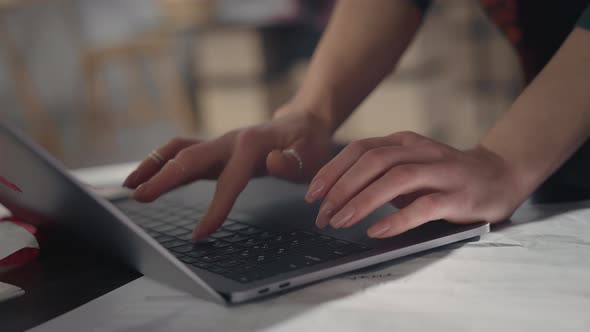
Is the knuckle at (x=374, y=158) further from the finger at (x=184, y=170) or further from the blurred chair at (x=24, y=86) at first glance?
the blurred chair at (x=24, y=86)

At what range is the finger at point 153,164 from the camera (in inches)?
24.7

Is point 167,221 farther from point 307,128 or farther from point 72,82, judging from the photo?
point 72,82

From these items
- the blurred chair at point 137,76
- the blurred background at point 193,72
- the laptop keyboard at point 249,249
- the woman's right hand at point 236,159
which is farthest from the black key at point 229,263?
the blurred chair at point 137,76

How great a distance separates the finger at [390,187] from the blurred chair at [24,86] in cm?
483

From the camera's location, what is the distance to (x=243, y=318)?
0.35 meters

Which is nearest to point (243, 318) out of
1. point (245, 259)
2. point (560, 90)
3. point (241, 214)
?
point (245, 259)

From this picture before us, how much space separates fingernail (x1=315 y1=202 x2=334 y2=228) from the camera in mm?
448

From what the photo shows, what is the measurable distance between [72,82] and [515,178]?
230 inches

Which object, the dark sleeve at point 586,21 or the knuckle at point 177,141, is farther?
the knuckle at point 177,141

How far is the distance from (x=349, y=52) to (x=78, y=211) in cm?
49

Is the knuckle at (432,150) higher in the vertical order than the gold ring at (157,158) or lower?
higher

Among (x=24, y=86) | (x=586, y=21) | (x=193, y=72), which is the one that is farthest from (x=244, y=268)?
(x=24, y=86)

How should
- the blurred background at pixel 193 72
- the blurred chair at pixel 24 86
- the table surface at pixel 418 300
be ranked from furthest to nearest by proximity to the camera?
the blurred chair at pixel 24 86, the blurred background at pixel 193 72, the table surface at pixel 418 300

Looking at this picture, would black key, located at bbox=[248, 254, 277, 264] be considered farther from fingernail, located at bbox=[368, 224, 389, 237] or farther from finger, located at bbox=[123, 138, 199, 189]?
finger, located at bbox=[123, 138, 199, 189]
